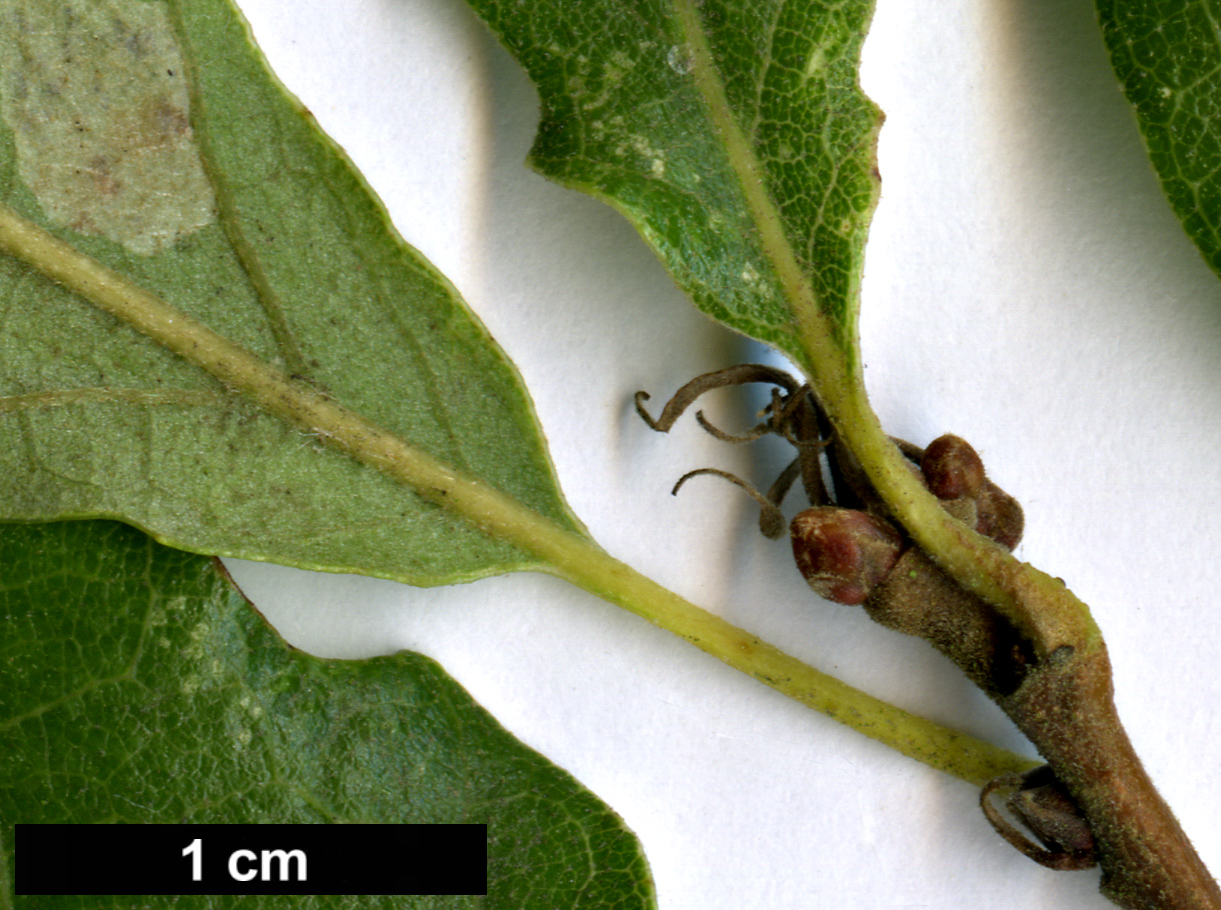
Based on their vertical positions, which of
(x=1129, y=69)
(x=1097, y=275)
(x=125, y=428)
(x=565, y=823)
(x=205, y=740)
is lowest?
(x=565, y=823)

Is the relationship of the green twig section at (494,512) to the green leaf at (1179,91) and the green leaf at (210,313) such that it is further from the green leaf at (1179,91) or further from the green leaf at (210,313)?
the green leaf at (1179,91)

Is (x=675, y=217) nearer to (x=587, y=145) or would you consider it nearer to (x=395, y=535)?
(x=587, y=145)

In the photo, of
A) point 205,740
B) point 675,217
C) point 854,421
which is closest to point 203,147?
point 675,217

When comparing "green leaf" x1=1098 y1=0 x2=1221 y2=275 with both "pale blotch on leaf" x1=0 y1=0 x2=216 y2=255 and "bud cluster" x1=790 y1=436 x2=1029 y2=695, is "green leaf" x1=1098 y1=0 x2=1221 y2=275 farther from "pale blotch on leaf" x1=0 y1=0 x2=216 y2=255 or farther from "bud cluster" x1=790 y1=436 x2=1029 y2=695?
"pale blotch on leaf" x1=0 y1=0 x2=216 y2=255

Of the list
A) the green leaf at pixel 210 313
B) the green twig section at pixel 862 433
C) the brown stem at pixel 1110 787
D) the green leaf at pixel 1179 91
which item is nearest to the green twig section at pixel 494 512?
the green leaf at pixel 210 313

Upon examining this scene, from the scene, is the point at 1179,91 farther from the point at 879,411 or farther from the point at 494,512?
the point at 494,512

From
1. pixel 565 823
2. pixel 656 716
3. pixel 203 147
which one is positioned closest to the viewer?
pixel 203 147

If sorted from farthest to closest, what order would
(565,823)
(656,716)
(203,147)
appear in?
(656,716)
(565,823)
(203,147)

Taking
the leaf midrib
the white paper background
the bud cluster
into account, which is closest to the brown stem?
the bud cluster
